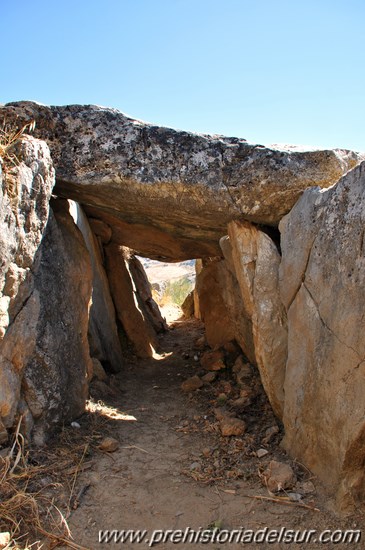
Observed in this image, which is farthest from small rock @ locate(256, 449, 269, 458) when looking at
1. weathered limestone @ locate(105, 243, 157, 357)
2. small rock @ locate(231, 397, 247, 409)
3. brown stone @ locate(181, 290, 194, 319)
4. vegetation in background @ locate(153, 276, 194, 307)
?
vegetation in background @ locate(153, 276, 194, 307)

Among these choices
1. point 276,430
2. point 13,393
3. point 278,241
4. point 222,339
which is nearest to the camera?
point 13,393

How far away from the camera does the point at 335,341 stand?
3.34 meters

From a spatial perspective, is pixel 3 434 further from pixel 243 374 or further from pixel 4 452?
pixel 243 374

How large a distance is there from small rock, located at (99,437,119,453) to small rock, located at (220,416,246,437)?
90 centimetres

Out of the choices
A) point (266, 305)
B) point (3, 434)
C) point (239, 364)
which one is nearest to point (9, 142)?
point (3, 434)

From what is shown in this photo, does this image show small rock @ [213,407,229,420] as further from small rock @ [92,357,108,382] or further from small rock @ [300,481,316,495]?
small rock @ [92,357,108,382]

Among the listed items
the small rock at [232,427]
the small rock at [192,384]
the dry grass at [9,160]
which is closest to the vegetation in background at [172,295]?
the small rock at [192,384]

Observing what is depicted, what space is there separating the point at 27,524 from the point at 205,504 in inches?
43.8

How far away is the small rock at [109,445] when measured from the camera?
158 inches

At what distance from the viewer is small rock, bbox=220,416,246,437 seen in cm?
427

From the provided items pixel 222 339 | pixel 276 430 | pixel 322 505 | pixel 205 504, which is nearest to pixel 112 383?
pixel 222 339

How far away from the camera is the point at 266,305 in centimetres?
428

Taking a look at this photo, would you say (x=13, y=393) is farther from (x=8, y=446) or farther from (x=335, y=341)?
(x=335, y=341)

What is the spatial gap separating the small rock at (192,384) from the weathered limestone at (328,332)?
1.73 m
